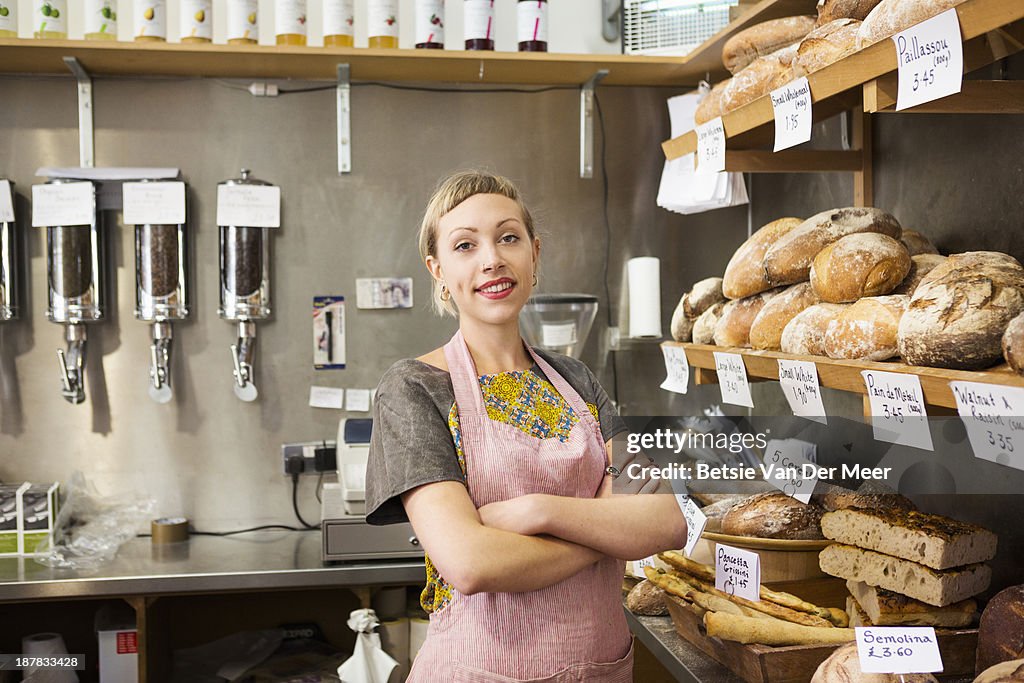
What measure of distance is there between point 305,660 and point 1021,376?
79.7 inches

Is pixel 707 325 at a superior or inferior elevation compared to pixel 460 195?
inferior

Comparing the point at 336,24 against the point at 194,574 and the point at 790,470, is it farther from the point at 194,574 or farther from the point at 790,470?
the point at 790,470

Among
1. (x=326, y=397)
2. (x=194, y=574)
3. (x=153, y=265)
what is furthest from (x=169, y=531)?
(x=153, y=265)

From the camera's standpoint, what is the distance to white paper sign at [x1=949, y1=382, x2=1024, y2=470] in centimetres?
99

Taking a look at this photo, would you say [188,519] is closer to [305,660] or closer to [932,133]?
[305,660]

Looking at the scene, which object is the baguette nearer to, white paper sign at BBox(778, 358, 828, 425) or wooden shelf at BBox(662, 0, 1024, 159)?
white paper sign at BBox(778, 358, 828, 425)

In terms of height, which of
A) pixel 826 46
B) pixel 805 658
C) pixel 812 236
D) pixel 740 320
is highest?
pixel 826 46

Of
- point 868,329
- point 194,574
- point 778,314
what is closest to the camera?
point 868,329

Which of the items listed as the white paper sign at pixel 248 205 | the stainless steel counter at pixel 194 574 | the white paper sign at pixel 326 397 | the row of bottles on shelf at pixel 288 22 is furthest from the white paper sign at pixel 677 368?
the white paper sign at pixel 248 205

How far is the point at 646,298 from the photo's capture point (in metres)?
2.78

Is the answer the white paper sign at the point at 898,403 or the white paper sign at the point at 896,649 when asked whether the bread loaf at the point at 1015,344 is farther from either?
the white paper sign at the point at 896,649

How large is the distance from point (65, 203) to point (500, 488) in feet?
6.02

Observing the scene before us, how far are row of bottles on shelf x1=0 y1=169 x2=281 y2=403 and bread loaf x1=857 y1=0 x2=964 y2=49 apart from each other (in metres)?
1.84

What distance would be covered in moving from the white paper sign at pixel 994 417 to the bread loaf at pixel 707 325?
2.49ft
